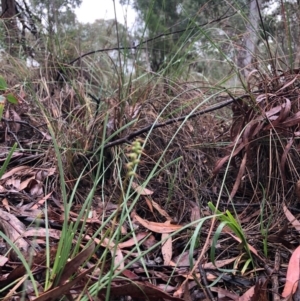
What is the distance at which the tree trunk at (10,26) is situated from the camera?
2.75m

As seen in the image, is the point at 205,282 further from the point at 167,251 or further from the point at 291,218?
the point at 291,218

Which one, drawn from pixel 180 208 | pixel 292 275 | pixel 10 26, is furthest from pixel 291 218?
pixel 10 26

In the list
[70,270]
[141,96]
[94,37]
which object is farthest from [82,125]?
[94,37]

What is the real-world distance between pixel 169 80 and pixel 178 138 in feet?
1.26

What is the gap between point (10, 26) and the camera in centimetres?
306

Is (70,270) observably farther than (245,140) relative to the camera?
No

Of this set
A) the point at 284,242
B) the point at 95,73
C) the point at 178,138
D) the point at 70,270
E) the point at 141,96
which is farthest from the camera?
the point at 95,73

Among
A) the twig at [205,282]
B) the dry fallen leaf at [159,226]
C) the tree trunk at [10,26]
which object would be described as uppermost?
the tree trunk at [10,26]

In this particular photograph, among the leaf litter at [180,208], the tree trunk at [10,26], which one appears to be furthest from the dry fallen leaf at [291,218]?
the tree trunk at [10,26]

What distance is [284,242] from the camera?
1.08m

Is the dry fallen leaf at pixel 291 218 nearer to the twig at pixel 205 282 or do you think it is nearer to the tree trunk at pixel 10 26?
the twig at pixel 205 282

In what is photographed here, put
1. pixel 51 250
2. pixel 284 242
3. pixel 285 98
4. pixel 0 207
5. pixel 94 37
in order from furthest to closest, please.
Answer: pixel 94 37
pixel 285 98
pixel 0 207
pixel 284 242
pixel 51 250

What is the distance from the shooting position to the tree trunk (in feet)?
9.03

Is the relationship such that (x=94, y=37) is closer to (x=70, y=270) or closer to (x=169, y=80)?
(x=169, y=80)
